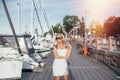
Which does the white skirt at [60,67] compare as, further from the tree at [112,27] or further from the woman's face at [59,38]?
the tree at [112,27]

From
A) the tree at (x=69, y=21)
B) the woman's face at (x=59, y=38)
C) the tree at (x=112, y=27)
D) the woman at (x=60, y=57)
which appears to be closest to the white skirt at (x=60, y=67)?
the woman at (x=60, y=57)

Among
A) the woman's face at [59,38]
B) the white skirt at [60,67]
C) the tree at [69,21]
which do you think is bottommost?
the white skirt at [60,67]

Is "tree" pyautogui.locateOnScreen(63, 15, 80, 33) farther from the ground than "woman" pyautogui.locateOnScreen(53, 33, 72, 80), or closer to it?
farther from the ground

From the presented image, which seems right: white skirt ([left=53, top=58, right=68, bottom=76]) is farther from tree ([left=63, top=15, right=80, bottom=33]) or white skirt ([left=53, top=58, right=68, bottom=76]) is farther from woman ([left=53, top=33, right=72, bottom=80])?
tree ([left=63, top=15, right=80, bottom=33])

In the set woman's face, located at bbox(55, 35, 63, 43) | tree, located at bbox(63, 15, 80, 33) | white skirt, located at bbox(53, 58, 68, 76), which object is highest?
tree, located at bbox(63, 15, 80, 33)

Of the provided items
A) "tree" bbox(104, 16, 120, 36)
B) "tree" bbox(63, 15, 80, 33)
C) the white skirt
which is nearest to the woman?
the white skirt

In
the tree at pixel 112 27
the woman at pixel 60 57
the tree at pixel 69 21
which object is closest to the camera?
the woman at pixel 60 57

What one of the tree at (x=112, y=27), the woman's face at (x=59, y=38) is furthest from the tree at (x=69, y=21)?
the woman's face at (x=59, y=38)

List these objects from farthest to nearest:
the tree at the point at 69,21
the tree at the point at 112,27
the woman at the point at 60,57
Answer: the tree at the point at 69,21 < the tree at the point at 112,27 < the woman at the point at 60,57

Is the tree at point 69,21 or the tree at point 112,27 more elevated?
the tree at point 69,21

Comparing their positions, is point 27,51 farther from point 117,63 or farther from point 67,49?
point 67,49

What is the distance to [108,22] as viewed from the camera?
12431cm

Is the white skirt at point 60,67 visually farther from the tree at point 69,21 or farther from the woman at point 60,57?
the tree at point 69,21

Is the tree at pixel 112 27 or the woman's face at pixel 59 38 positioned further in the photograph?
the tree at pixel 112 27
